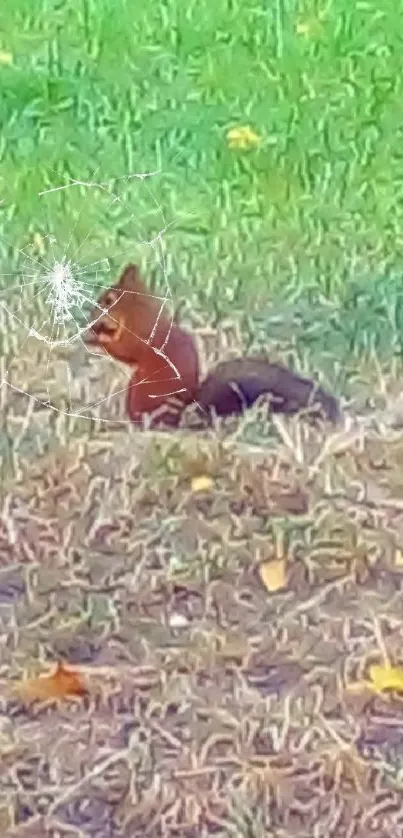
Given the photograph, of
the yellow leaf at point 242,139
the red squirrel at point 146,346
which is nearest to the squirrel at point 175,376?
the red squirrel at point 146,346

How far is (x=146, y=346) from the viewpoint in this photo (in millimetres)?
593

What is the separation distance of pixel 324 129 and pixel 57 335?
22 centimetres

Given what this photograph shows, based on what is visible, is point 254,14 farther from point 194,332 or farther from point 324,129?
point 194,332

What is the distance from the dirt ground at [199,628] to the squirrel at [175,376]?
2 cm

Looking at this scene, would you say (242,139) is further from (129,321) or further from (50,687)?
(50,687)

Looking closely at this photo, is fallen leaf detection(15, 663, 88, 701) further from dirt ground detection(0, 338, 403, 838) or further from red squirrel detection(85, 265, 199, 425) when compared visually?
red squirrel detection(85, 265, 199, 425)

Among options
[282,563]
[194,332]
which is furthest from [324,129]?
[282,563]

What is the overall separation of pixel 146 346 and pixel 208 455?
8 cm

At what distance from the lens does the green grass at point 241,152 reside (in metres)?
0.59

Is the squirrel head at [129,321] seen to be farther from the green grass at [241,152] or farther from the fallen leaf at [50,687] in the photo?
the fallen leaf at [50,687]

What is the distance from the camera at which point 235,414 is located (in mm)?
591

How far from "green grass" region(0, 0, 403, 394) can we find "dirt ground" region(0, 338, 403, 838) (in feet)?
0.31

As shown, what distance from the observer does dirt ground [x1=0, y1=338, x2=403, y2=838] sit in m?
0.58

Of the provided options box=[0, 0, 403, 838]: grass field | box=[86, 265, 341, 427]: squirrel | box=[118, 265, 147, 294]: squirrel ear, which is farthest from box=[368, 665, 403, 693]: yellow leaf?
box=[118, 265, 147, 294]: squirrel ear
